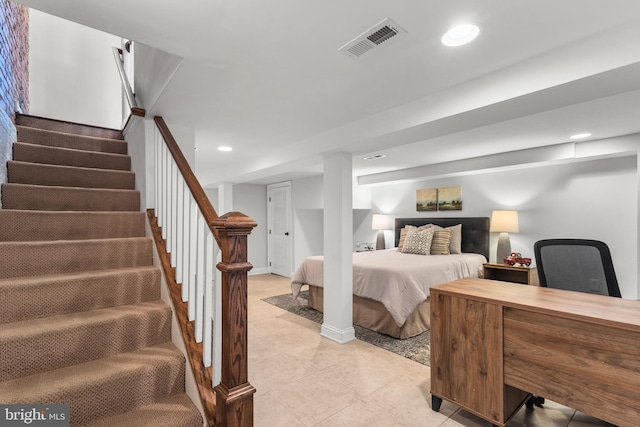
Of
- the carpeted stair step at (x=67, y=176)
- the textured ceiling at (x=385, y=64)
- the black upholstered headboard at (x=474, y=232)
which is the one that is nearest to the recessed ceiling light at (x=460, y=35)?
the textured ceiling at (x=385, y=64)

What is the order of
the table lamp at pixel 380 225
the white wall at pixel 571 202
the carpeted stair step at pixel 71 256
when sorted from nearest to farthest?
the carpeted stair step at pixel 71 256 < the white wall at pixel 571 202 < the table lamp at pixel 380 225

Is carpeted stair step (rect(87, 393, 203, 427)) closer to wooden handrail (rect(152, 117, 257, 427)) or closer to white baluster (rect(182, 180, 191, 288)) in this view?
wooden handrail (rect(152, 117, 257, 427))

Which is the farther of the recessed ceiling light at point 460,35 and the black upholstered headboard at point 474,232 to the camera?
the black upholstered headboard at point 474,232

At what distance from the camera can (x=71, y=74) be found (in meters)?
4.06

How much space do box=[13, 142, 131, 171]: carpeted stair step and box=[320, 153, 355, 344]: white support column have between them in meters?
2.07

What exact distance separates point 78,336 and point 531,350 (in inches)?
91.9

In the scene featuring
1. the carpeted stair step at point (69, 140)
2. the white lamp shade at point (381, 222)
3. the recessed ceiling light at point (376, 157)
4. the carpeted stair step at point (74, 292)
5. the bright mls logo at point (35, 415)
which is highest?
the recessed ceiling light at point (376, 157)

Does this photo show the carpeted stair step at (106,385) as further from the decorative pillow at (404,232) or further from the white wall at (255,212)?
the white wall at (255,212)

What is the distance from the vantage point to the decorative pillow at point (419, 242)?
4.49m

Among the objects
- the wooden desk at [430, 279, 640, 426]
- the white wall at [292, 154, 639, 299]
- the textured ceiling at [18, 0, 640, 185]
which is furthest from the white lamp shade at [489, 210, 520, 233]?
the wooden desk at [430, 279, 640, 426]

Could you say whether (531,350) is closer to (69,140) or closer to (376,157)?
(376,157)

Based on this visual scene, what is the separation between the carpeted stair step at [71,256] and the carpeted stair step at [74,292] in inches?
3.2

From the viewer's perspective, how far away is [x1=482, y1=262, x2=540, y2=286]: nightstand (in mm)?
3771

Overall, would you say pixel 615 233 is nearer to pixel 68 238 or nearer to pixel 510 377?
pixel 510 377
